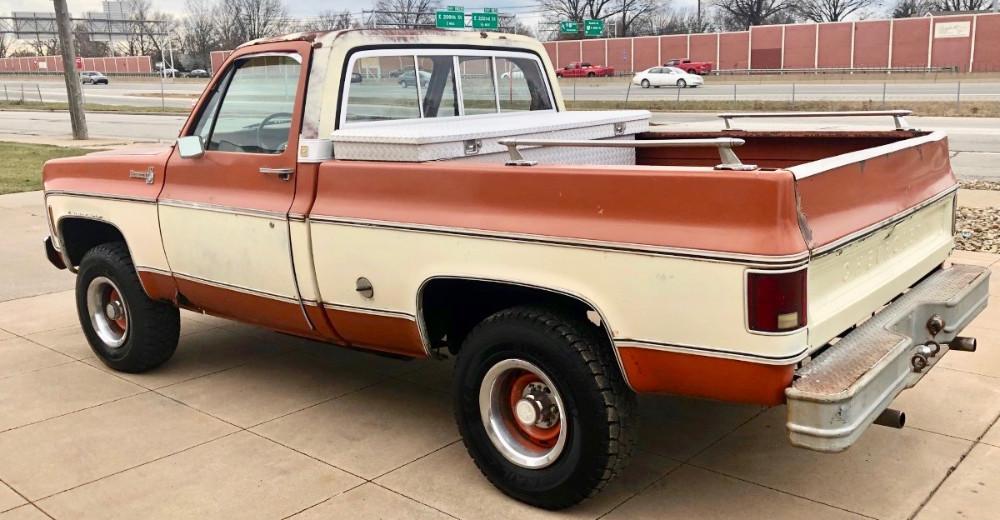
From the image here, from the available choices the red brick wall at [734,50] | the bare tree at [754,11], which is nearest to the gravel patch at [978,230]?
the red brick wall at [734,50]

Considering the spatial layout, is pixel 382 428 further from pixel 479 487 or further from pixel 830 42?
pixel 830 42

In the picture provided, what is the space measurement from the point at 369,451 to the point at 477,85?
2106 millimetres

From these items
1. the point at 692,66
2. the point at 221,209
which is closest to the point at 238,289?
the point at 221,209

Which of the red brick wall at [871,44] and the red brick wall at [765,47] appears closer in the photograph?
the red brick wall at [871,44]

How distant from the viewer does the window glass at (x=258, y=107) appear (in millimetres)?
4418

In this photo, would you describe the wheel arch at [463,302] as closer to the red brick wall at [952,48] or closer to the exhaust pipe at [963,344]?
the exhaust pipe at [963,344]

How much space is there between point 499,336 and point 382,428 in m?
1.27

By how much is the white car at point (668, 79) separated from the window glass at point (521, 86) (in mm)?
41266

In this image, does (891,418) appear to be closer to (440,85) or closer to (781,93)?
(440,85)

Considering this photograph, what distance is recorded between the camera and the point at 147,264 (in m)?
5.12

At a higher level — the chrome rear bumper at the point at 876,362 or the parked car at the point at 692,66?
the parked car at the point at 692,66

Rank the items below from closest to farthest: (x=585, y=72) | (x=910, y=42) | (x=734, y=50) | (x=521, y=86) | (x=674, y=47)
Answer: (x=521, y=86)
(x=910, y=42)
(x=585, y=72)
(x=734, y=50)
(x=674, y=47)

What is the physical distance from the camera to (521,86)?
5.40 meters

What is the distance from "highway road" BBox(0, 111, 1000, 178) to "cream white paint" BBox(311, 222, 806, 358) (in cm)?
533
